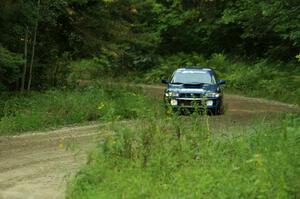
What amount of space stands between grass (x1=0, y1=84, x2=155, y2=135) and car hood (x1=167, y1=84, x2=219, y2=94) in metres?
1.31

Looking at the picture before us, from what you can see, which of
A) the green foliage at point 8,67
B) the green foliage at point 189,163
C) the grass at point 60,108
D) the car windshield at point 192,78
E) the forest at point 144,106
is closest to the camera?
the green foliage at point 189,163

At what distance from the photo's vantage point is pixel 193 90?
21953 mm

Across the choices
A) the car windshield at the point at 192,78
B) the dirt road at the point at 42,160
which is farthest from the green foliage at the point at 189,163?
the car windshield at the point at 192,78

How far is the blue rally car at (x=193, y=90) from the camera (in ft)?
71.3

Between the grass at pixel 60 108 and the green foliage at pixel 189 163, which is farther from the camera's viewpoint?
the grass at pixel 60 108

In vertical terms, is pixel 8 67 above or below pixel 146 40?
below

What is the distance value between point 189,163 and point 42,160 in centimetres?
460

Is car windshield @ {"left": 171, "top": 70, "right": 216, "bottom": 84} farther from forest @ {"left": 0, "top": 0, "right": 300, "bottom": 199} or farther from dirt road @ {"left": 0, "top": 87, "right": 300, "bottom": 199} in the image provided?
dirt road @ {"left": 0, "top": 87, "right": 300, "bottom": 199}

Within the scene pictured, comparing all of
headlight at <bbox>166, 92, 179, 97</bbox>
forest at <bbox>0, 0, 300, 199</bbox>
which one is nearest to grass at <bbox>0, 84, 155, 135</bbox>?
forest at <bbox>0, 0, 300, 199</bbox>

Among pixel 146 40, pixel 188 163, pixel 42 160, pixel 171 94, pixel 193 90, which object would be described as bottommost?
pixel 42 160

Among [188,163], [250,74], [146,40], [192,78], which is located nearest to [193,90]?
[192,78]

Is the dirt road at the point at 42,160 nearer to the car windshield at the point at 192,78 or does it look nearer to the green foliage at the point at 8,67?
the green foliage at the point at 8,67

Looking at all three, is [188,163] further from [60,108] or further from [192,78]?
[192,78]

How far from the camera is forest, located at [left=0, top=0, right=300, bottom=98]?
23750mm
